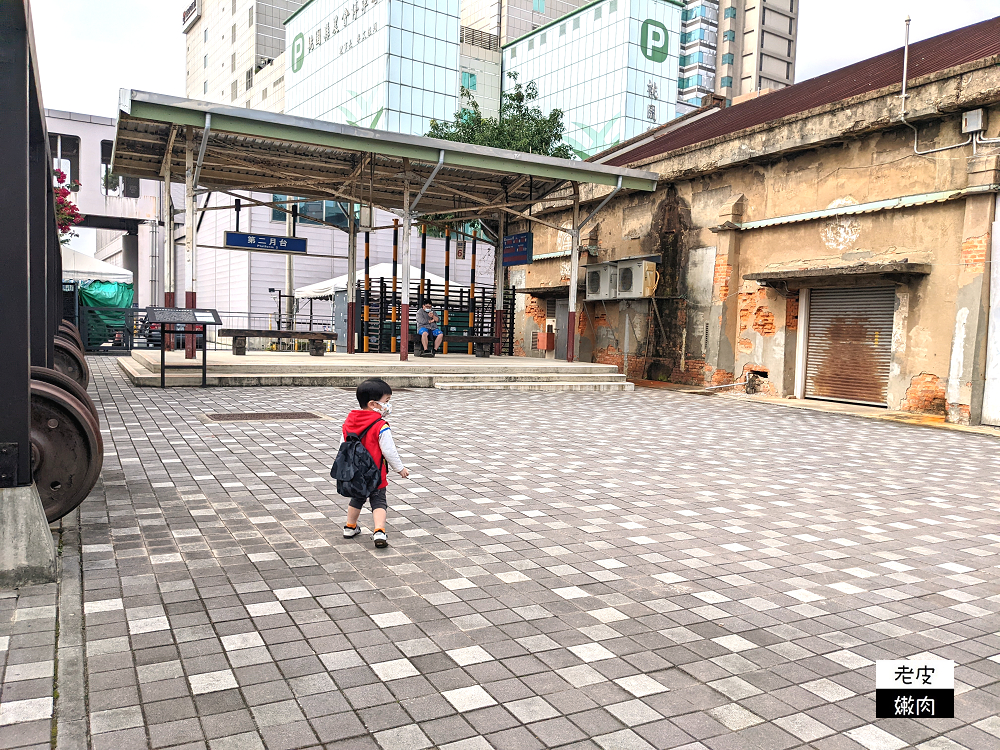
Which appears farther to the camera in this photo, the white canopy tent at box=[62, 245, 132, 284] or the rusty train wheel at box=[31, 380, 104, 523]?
the white canopy tent at box=[62, 245, 132, 284]

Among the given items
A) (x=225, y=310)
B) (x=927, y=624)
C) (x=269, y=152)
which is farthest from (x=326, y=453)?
(x=225, y=310)

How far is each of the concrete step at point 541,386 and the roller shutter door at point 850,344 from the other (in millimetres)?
3923

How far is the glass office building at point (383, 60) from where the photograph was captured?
47.1 m

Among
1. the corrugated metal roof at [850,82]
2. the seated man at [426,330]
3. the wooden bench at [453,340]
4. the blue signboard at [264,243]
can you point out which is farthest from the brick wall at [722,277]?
the blue signboard at [264,243]

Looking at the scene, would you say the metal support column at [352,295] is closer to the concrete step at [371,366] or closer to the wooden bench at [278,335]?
the wooden bench at [278,335]

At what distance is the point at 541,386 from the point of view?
51.4 ft

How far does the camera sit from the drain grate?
939 cm

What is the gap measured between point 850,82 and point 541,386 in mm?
9836

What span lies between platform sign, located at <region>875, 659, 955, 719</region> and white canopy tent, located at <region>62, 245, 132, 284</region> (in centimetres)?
2464

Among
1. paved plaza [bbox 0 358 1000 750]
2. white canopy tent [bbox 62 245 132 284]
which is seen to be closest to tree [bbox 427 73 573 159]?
white canopy tent [bbox 62 245 132 284]

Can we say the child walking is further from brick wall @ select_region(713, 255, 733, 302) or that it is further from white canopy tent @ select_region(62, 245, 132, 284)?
white canopy tent @ select_region(62, 245, 132, 284)

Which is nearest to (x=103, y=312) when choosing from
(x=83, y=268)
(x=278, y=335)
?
(x=83, y=268)

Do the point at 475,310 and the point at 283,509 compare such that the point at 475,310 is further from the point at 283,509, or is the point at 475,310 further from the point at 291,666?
the point at 291,666

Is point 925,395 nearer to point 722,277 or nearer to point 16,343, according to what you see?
point 722,277
